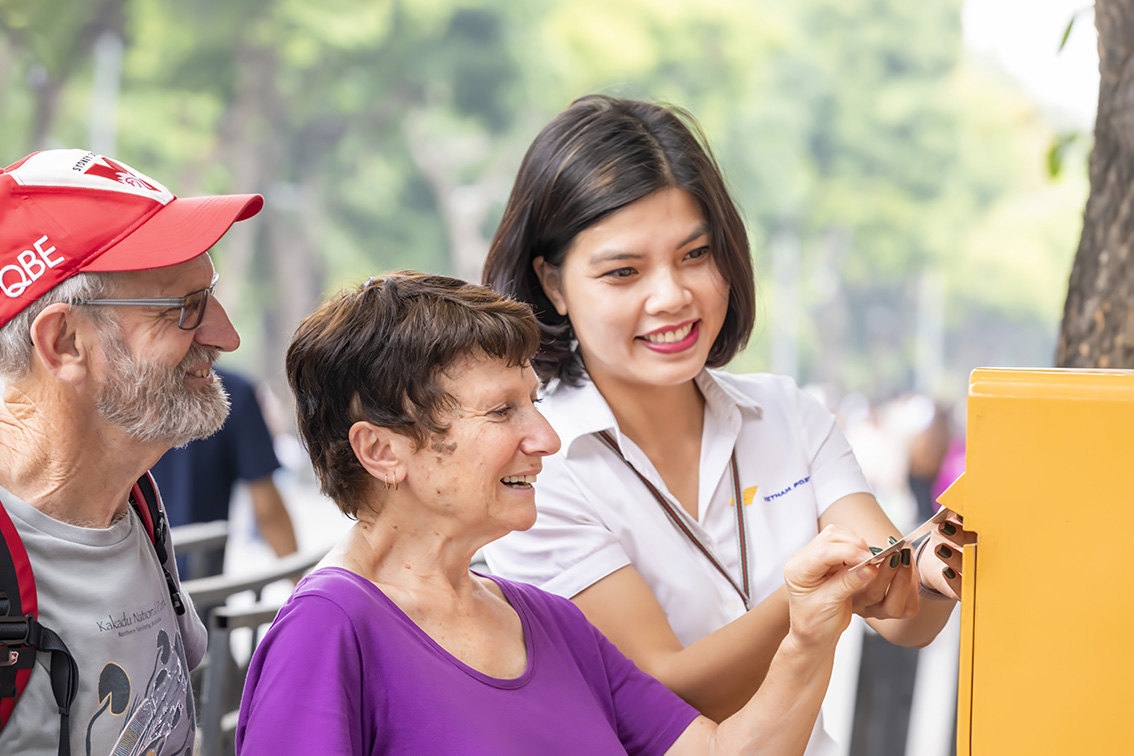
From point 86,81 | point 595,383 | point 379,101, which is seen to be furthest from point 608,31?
point 595,383

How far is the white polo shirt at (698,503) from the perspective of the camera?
158 centimetres

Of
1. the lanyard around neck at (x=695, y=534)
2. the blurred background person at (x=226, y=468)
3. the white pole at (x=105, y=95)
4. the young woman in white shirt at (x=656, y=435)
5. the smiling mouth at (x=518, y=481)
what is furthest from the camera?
the white pole at (x=105, y=95)

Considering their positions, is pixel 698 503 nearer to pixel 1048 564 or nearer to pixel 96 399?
pixel 1048 564

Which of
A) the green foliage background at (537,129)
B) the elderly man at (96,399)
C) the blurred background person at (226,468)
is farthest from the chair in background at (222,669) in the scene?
the green foliage background at (537,129)

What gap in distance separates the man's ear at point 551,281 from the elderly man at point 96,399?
0.54 metres

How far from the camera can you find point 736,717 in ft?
4.50

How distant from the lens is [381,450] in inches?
50.5

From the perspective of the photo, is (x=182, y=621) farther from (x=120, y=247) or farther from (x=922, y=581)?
(x=922, y=581)

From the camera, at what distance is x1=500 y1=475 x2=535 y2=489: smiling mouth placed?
4.32 feet

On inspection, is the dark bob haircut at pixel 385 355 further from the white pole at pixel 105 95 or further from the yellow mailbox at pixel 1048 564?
the white pole at pixel 105 95

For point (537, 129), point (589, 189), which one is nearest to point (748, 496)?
point (589, 189)

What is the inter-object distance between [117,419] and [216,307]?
0.20 metres

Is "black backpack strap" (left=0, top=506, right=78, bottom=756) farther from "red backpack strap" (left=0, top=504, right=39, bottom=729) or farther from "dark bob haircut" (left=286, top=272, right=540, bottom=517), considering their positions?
"dark bob haircut" (left=286, top=272, right=540, bottom=517)

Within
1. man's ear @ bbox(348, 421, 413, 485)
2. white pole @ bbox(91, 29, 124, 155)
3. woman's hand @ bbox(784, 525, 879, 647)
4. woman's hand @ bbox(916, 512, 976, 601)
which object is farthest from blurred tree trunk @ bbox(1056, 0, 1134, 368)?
white pole @ bbox(91, 29, 124, 155)
